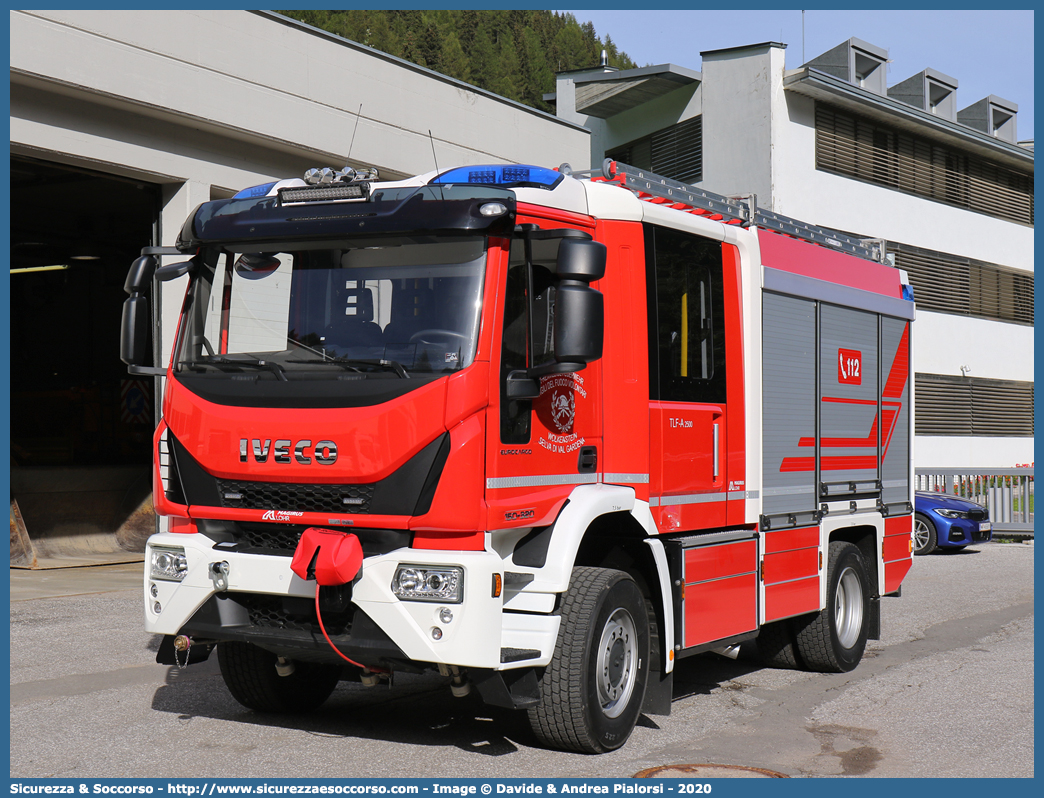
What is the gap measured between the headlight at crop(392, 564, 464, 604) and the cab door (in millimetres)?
1710

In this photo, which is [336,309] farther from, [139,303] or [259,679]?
[259,679]

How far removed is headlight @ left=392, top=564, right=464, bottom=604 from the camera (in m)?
5.62

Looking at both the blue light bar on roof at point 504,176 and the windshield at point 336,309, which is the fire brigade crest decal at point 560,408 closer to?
the windshield at point 336,309

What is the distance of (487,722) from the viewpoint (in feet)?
23.2

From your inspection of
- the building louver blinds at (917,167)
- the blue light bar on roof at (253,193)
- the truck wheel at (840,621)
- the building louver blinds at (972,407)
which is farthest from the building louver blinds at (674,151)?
the blue light bar on roof at (253,193)

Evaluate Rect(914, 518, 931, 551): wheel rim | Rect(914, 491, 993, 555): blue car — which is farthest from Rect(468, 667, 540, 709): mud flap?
Rect(914, 518, 931, 551): wheel rim

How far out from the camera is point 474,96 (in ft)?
60.6

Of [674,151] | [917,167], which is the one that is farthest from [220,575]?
[917,167]

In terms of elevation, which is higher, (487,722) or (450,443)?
(450,443)

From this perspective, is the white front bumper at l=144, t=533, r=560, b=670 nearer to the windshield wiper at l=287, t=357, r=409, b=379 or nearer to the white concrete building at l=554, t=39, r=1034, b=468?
the windshield wiper at l=287, t=357, r=409, b=379

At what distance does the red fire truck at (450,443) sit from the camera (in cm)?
573

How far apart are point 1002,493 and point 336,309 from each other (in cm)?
2015

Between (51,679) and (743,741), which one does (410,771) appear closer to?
(743,741)

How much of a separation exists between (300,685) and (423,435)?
2.46m
